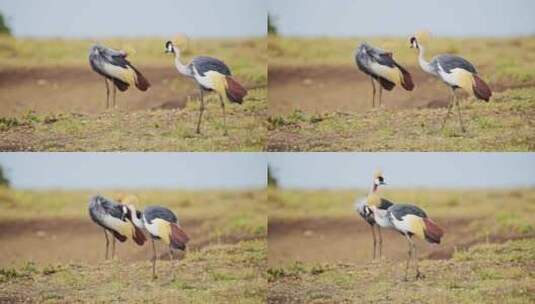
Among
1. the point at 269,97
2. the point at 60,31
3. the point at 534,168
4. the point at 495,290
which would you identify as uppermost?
the point at 60,31

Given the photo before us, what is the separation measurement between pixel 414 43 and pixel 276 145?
2.42 ft

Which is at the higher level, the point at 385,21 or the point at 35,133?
the point at 385,21

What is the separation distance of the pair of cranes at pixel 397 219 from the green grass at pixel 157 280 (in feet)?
1.57

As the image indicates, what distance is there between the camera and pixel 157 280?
162 inches

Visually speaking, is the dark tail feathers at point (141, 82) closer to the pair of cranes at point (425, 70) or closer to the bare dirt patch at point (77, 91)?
the bare dirt patch at point (77, 91)

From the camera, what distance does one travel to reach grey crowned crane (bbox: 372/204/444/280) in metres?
4.11

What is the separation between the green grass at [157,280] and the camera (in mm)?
4070

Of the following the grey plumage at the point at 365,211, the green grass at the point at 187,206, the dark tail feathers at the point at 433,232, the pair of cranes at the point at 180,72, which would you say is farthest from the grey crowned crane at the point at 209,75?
the dark tail feathers at the point at 433,232

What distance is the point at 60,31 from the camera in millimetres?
4074

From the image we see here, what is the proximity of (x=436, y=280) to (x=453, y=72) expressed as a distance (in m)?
0.89

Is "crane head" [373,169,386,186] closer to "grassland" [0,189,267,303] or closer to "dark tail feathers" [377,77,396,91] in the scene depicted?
"dark tail feathers" [377,77,396,91]

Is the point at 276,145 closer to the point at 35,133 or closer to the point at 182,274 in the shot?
the point at 182,274

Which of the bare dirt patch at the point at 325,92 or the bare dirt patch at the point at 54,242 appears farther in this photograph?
the bare dirt patch at the point at 325,92

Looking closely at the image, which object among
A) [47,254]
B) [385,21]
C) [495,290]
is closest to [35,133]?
[47,254]
